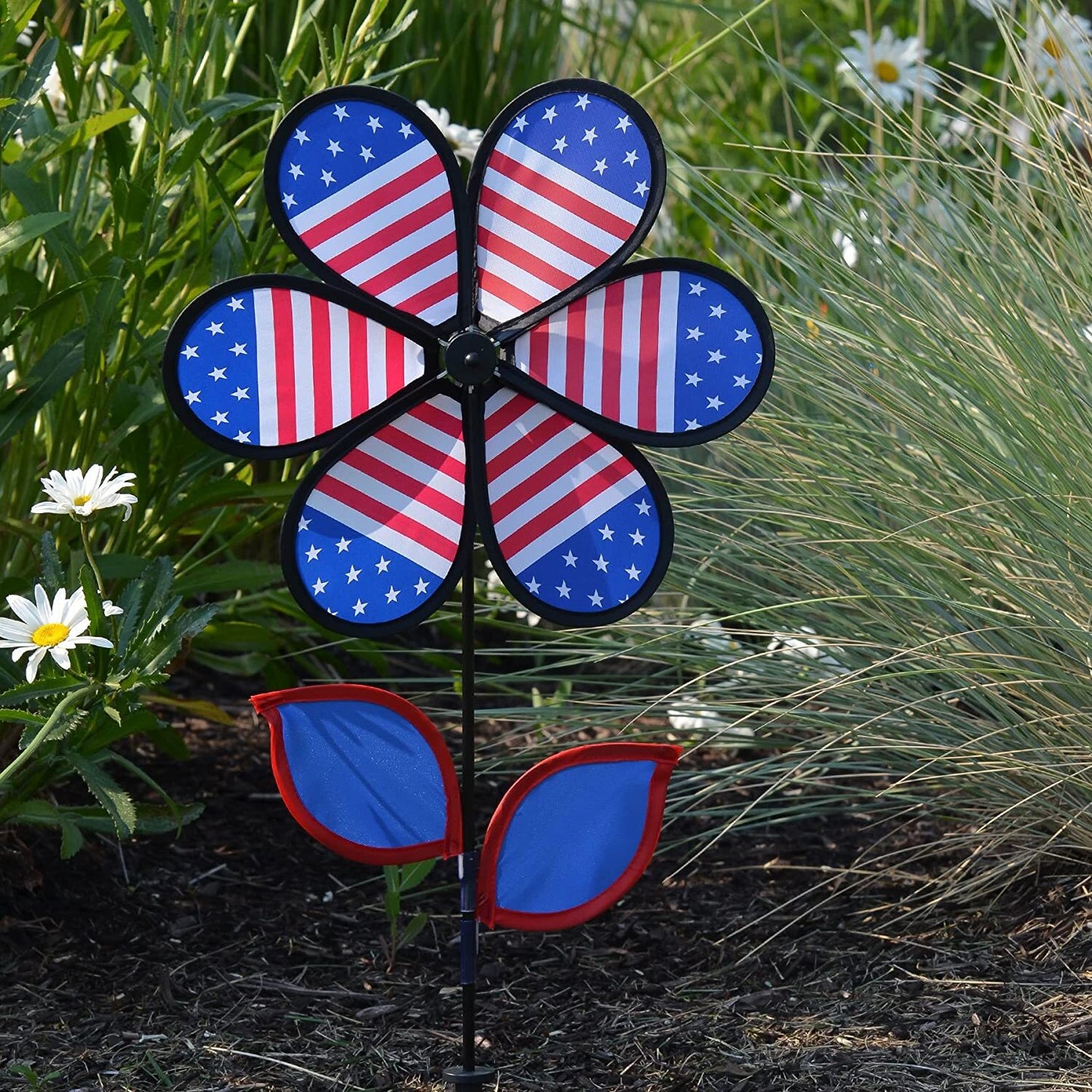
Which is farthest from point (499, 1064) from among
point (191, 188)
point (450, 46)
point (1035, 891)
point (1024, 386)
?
point (450, 46)

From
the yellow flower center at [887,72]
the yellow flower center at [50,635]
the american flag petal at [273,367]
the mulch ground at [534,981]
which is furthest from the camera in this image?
the yellow flower center at [887,72]

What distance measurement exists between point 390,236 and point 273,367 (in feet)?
0.48

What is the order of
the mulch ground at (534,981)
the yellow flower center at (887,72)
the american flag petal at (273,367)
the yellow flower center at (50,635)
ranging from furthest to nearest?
the yellow flower center at (887,72), the mulch ground at (534,981), the yellow flower center at (50,635), the american flag petal at (273,367)

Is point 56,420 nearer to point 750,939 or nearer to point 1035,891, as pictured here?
point 750,939

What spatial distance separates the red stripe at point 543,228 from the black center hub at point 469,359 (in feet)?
0.32

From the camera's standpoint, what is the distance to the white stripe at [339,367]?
1.11 meters

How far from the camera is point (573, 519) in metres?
1.15

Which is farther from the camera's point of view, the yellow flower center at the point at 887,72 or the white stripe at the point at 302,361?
the yellow flower center at the point at 887,72

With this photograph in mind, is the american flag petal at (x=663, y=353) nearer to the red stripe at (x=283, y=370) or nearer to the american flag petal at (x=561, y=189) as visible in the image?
the american flag petal at (x=561, y=189)

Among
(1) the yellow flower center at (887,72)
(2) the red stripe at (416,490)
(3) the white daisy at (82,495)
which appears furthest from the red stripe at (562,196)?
(1) the yellow flower center at (887,72)

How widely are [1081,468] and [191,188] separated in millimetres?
1174

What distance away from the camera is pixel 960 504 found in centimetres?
168

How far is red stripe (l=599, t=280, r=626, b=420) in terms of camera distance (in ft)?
3.76

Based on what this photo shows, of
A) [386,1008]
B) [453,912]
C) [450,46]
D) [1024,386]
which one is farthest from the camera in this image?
[450,46]
